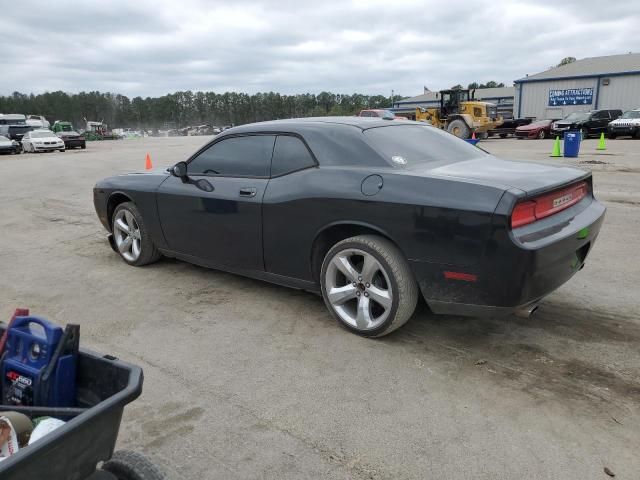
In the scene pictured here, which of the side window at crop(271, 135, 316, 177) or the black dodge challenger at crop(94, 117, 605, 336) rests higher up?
the side window at crop(271, 135, 316, 177)

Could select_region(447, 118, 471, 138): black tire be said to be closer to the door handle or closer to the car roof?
the car roof

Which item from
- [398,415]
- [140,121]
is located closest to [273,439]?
[398,415]

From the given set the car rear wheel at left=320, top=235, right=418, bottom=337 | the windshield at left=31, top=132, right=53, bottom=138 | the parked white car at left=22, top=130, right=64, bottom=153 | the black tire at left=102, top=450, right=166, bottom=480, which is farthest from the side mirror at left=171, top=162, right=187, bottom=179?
the windshield at left=31, top=132, right=53, bottom=138

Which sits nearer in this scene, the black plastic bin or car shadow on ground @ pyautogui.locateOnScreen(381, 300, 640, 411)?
the black plastic bin

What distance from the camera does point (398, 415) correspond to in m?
2.75

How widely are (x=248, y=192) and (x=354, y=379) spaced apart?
177 centimetres

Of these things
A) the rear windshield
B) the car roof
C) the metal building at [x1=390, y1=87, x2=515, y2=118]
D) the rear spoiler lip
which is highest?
the metal building at [x1=390, y1=87, x2=515, y2=118]

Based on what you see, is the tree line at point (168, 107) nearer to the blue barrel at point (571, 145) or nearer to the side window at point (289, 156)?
the blue barrel at point (571, 145)

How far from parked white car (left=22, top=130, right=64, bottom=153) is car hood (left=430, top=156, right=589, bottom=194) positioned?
31197 millimetres

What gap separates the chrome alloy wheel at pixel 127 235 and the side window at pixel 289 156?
200cm

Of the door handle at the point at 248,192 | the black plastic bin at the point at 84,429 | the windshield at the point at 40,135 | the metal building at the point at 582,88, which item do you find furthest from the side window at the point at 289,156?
the metal building at the point at 582,88

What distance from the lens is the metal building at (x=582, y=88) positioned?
37.0m

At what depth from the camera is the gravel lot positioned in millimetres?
2420

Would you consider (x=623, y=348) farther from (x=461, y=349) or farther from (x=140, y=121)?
(x=140, y=121)
